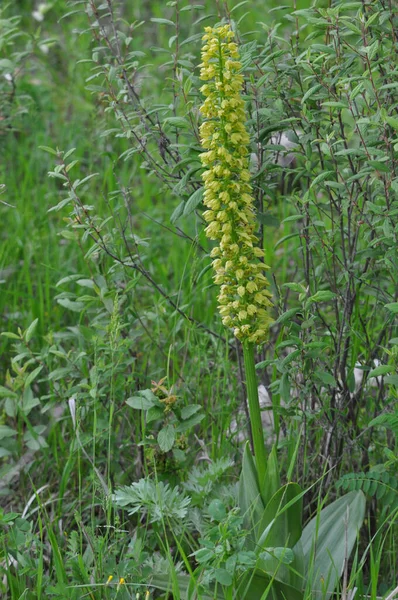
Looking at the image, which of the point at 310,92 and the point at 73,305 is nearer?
the point at 310,92

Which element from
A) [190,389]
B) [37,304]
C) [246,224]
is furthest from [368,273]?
[37,304]

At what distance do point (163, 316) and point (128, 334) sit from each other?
0.66 ft

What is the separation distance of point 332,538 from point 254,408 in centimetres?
48

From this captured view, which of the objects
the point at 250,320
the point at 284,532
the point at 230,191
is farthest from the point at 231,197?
the point at 284,532

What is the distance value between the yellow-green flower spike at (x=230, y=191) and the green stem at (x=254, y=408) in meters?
0.05

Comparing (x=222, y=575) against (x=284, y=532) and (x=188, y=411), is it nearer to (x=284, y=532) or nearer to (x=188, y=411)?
(x=284, y=532)

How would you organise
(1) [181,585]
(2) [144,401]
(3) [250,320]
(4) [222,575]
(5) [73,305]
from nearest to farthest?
(4) [222,575], (3) [250,320], (1) [181,585], (2) [144,401], (5) [73,305]

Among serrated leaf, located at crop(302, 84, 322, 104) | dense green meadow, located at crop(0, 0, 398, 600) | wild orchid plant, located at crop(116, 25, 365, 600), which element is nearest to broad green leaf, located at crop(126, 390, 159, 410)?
dense green meadow, located at crop(0, 0, 398, 600)

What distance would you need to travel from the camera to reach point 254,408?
6.88 ft

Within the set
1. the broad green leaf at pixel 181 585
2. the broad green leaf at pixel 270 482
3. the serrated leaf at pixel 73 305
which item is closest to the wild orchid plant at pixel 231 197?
the broad green leaf at pixel 270 482

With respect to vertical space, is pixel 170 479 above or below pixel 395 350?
below

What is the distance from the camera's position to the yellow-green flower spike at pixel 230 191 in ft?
6.29

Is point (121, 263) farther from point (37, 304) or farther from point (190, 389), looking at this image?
point (37, 304)

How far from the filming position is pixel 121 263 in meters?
2.61
